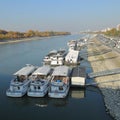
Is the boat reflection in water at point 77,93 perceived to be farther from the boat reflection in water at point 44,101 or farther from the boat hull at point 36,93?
the boat hull at point 36,93

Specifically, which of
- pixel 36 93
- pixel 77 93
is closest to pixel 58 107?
pixel 36 93

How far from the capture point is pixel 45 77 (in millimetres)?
28344

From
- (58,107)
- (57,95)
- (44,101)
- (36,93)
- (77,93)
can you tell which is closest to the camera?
(58,107)

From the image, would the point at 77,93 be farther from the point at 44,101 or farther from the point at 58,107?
the point at 58,107

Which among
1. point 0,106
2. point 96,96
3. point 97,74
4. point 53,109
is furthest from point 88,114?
point 97,74

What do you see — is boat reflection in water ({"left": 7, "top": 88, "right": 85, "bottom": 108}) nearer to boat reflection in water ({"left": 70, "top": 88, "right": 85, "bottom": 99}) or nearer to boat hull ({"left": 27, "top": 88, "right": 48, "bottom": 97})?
boat reflection in water ({"left": 70, "top": 88, "right": 85, "bottom": 99})

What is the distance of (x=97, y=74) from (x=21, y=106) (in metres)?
12.5

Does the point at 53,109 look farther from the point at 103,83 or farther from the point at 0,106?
the point at 103,83

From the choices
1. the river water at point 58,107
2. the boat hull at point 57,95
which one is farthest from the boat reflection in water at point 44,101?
the boat hull at point 57,95

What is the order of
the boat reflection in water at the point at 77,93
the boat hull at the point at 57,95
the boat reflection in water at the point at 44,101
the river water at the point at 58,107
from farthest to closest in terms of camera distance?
the boat reflection in water at the point at 77,93
the boat hull at the point at 57,95
the boat reflection in water at the point at 44,101
the river water at the point at 58,107

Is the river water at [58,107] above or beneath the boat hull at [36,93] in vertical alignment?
beneath

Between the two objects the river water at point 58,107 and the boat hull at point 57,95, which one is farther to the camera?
the boat hull at point 57,95

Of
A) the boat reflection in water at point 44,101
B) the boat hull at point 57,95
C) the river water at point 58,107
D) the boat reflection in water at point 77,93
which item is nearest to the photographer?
the river water at point 58,107

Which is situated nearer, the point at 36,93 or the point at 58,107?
the point at 58,107
